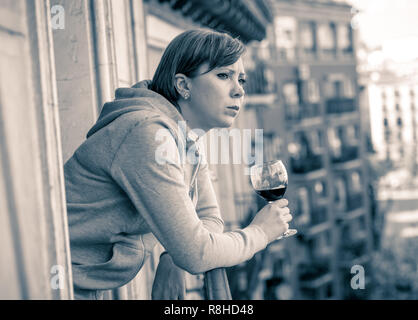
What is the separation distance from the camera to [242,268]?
25.2 ft

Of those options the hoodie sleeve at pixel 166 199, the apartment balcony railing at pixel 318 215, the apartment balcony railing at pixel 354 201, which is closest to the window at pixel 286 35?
the apartment balcony railing at pixel 318 215

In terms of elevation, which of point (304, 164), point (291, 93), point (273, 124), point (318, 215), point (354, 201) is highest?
point (291, 93)

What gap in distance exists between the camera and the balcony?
18812 mm

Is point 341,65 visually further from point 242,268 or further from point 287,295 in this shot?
point 242,268

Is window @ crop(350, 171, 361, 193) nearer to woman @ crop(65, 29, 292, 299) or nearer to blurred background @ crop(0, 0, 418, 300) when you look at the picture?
blurred background @ crop(0, 0, 418, 300)

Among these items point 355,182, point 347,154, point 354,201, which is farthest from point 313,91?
point 354,201

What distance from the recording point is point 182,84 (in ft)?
4.48

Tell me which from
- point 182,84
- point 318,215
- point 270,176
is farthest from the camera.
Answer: point 318,215

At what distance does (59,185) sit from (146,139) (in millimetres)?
215

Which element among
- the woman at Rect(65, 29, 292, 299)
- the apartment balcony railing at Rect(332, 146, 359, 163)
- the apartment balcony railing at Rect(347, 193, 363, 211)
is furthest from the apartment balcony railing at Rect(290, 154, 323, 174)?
the woman at Rect(65, 29, 292, 299)

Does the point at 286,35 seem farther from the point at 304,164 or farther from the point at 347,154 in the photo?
the point at 347,154

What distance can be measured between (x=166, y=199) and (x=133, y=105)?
0.32m

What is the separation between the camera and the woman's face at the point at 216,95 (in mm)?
1328

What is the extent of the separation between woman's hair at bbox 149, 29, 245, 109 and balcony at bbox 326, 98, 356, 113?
18.1m
